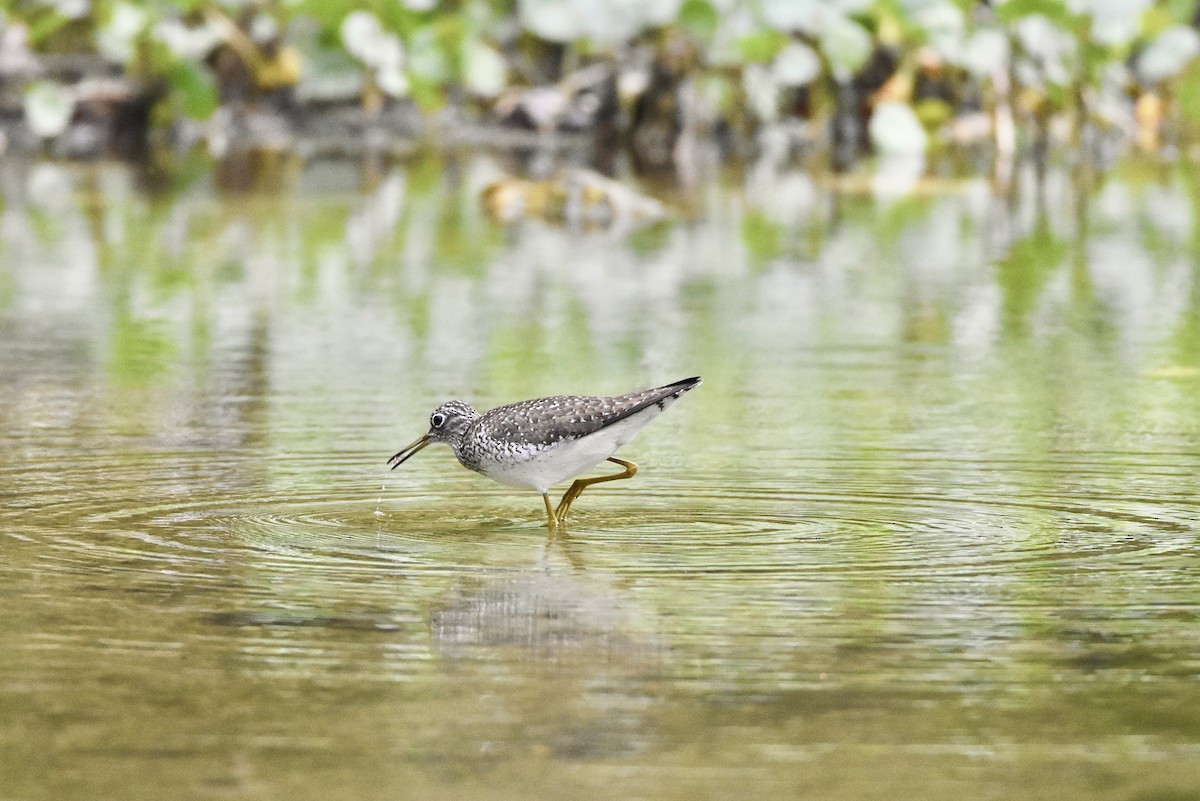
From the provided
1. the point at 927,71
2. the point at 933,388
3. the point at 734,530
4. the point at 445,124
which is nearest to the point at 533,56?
the point at 445,124

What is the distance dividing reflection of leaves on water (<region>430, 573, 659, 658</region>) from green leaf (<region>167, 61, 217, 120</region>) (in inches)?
739

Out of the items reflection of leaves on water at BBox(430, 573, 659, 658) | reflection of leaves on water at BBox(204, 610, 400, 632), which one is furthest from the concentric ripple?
reflection of leaves on water at BBox(204, 610, 400, 632)

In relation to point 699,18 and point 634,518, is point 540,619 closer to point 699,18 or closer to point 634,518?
point 634,518

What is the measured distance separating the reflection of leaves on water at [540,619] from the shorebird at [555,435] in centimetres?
76

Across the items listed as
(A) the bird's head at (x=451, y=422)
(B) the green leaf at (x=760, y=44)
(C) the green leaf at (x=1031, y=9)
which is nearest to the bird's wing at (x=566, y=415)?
(A) the bird's head at (x=451, y=422)

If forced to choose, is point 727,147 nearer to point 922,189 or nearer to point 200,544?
point 922,189

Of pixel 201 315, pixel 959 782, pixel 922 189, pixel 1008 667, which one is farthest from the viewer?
pixel 922 189

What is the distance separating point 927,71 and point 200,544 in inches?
797

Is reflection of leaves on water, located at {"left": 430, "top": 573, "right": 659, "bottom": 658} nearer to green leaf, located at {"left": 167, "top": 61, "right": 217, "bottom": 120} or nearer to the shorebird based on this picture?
the shorebird

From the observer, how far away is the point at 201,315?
1280 cm

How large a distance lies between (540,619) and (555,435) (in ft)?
4.50

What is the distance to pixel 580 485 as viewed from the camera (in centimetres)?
772

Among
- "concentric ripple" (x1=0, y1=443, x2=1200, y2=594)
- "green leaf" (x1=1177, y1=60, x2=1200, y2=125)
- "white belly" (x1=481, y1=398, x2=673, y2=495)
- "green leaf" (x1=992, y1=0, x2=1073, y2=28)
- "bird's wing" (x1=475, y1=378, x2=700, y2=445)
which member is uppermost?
"green leaf" (x1=992, y1=0, x2=1073, y2=28)

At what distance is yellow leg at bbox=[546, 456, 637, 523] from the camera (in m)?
7.59
